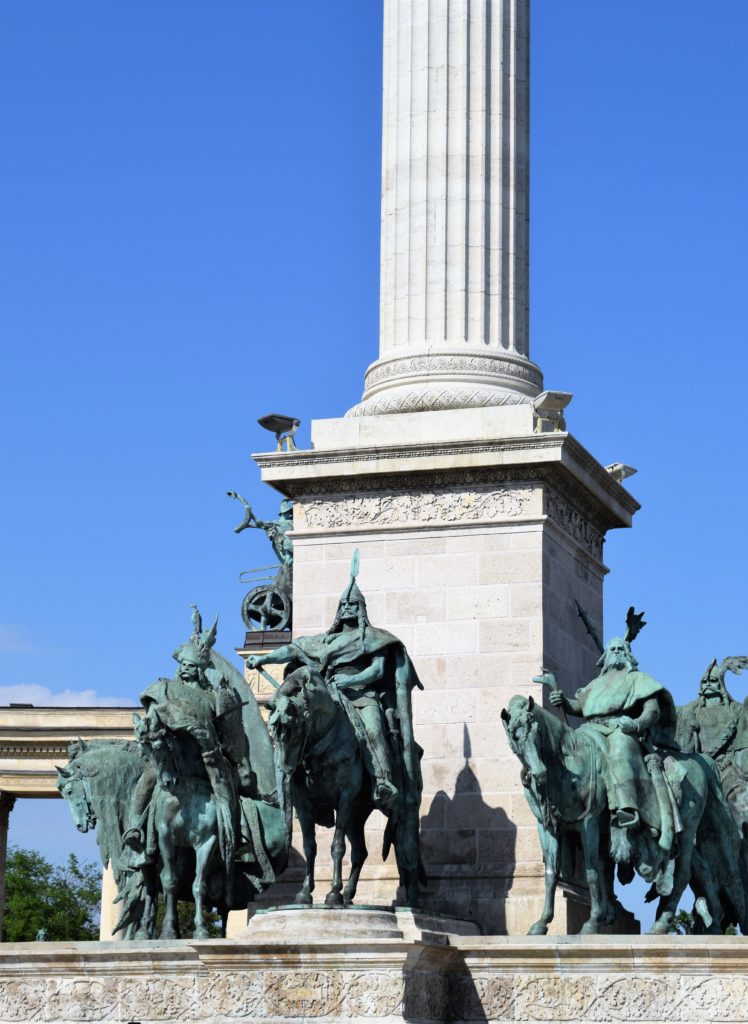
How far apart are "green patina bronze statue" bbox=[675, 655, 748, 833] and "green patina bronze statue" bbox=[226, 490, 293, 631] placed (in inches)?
768

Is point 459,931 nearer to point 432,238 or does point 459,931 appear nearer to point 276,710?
point 276,710

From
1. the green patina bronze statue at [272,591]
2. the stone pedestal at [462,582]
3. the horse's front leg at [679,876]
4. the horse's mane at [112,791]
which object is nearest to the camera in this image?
the horse's front leg at [679,876]

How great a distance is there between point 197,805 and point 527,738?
4.01 m

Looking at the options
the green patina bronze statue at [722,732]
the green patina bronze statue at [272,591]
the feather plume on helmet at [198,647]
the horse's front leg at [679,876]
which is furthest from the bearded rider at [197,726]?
the green patina bronze statue at [272,591]

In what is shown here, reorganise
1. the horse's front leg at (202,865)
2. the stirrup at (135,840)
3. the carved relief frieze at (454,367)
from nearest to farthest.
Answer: the horse's front leg at (202,865) → the stirrup at (135,840) → the carved relief frieze at (454,367)

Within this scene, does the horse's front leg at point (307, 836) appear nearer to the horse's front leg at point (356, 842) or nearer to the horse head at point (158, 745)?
the horse's front leg at point (356, 842)

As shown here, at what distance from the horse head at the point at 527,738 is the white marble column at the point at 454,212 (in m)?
5.14

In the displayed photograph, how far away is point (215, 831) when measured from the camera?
24.7 metres

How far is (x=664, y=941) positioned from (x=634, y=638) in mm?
4778

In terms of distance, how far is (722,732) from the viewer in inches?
1049

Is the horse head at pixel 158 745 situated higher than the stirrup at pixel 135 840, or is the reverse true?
the horse head at pixel 158 745

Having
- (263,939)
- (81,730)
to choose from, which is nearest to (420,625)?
(263,939)

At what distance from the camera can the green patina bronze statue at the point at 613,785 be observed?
23547mm

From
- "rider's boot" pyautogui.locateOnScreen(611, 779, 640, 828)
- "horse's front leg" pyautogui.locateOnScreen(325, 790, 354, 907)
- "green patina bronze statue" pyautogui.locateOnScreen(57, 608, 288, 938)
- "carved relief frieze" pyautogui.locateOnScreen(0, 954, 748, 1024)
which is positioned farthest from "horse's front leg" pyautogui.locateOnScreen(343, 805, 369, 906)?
"rider's boot" pyautogui.locateOnScreen(611, 779, 640, 828)
